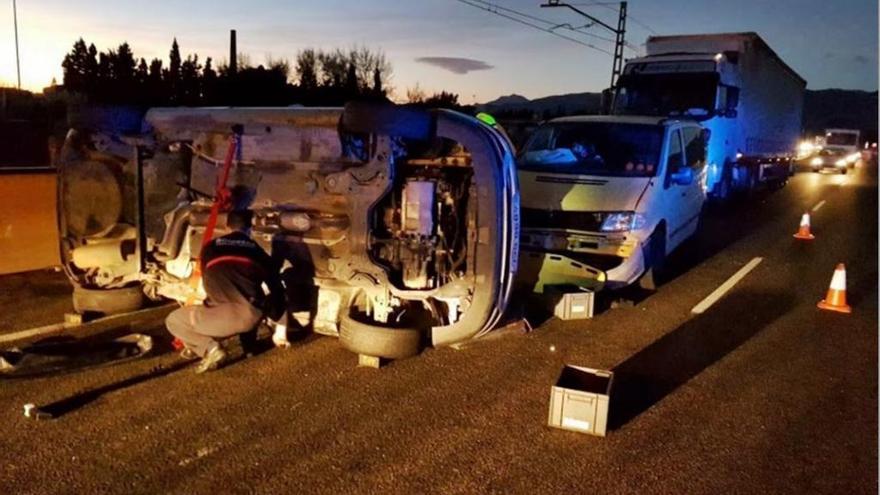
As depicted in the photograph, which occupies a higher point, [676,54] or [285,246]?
[676,54]

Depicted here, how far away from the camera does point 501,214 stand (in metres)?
4.99

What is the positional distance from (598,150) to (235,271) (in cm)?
506

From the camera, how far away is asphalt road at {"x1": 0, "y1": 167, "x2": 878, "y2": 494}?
3.70 m

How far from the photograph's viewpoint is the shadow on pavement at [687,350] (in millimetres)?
4906

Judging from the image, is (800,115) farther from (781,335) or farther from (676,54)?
(781,335)

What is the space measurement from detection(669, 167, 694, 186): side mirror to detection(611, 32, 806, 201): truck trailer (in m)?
5.46

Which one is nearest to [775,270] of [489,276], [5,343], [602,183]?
[602,183]

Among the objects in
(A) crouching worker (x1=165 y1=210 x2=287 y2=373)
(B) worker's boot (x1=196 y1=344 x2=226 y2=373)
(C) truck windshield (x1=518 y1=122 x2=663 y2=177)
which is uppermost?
(C) truck windshield (x1=518 y1=122 x2=663 y2=177)

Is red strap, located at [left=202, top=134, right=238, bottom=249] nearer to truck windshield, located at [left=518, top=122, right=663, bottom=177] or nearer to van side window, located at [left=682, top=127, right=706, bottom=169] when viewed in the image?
truck windshield, located at [left=518, top=122, right=663, bottom=177]

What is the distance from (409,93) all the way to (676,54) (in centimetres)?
3500

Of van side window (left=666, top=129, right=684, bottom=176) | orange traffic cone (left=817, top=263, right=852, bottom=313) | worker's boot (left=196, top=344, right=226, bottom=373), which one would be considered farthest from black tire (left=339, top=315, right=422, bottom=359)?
orange traffic cone (left=817, top=263, right=852, bottom=313)

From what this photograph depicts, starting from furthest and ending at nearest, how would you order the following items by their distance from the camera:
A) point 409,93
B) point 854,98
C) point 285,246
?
point 854,98
point 409,93
point 285,246

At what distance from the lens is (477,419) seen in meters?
4.44

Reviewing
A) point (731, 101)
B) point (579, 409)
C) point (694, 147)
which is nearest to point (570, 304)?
point (579, 409)
